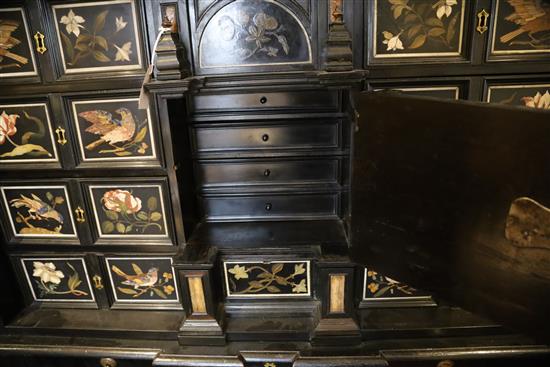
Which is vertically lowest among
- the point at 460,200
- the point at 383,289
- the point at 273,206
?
the point at 383,289

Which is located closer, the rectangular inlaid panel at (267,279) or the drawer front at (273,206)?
the rectangular inlaid panel at (267,279)

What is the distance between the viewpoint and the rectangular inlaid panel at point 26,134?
147 centimetres

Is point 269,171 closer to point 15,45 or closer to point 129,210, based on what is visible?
point 129,210

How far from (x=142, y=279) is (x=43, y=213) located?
48cm

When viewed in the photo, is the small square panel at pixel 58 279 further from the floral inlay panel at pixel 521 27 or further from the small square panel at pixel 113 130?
the floral inlay panel at pixel 521 27

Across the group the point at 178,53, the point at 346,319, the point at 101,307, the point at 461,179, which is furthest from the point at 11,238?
the point at 461,179

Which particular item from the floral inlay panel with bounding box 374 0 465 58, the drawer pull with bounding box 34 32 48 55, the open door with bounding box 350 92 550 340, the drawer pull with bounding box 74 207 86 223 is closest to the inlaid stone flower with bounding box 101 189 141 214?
the drawer pull with bounding box 74 207 86 223

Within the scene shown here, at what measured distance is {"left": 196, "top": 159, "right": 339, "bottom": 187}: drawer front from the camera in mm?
1678

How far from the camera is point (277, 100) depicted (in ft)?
5.20

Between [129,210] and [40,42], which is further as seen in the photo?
[129,210]

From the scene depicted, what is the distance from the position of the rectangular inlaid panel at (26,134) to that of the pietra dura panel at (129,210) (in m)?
0.22

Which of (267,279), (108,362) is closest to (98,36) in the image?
(267,279)

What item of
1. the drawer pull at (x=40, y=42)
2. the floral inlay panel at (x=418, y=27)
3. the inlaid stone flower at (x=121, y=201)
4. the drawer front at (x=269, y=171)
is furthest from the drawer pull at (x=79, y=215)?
the floral inlay panel at (x=418, y=27)

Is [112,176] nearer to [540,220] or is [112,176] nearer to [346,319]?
[346,319]
